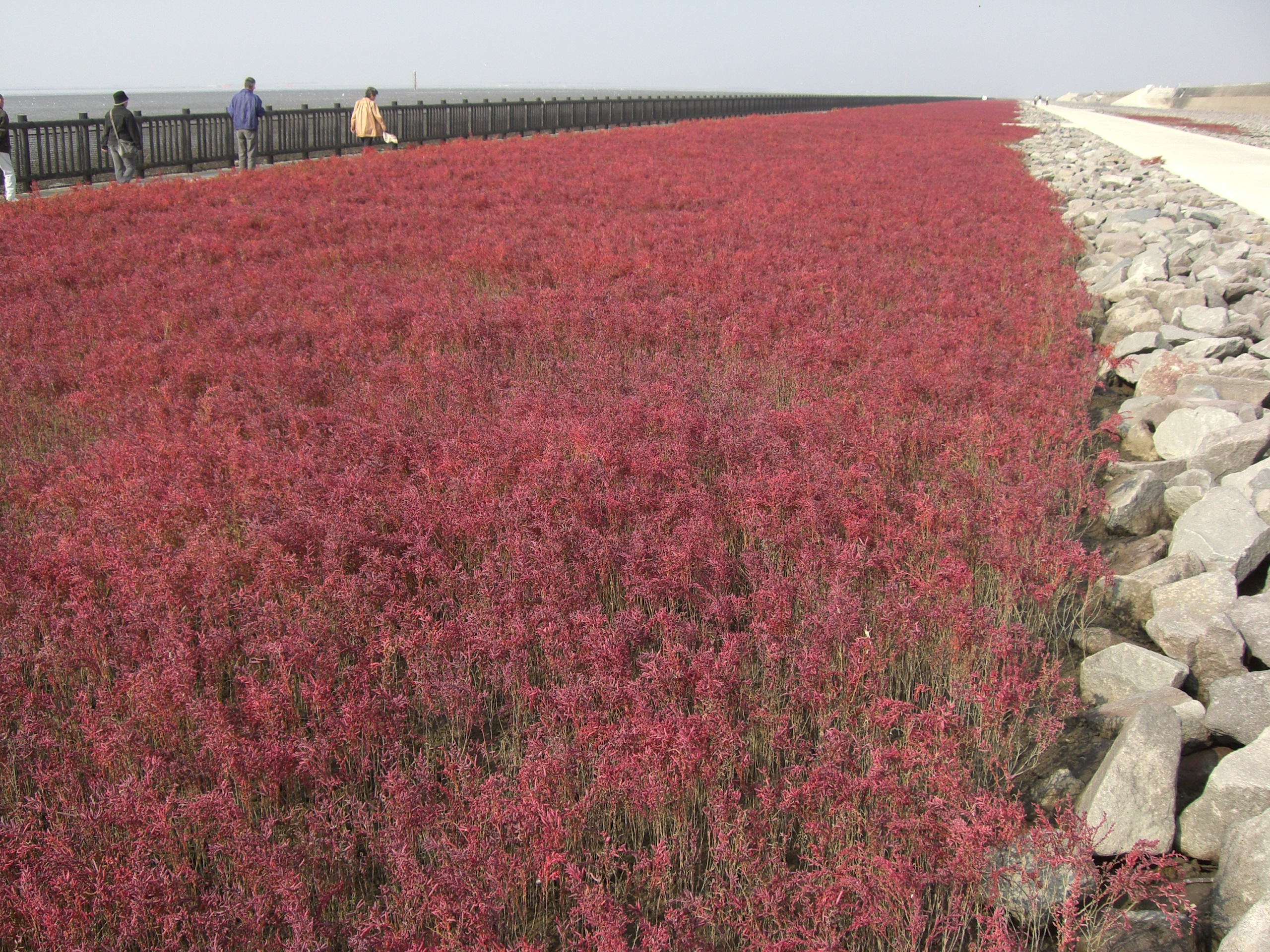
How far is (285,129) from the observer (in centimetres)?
2375

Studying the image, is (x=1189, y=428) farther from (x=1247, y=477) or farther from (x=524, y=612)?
(x=524, y=612)

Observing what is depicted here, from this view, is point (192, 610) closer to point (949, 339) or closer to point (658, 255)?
point (949, 339)

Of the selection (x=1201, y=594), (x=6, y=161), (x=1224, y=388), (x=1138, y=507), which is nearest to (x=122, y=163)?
(x=6, y=161)

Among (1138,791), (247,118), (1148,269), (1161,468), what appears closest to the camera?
(1138,791)

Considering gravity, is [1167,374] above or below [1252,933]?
above

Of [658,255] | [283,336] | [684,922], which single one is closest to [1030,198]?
[658,255]

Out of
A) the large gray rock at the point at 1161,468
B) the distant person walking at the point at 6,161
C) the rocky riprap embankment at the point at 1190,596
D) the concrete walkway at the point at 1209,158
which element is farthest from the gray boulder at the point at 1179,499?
the distant person walking at the point at 6,161

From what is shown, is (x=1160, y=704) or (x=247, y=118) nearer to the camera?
(x=1160, y=704)

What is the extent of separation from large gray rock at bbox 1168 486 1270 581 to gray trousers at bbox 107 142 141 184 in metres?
18.4

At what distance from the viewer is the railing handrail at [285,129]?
1748cm

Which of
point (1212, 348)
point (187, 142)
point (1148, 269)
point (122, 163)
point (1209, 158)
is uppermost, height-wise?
point (1209, 158)

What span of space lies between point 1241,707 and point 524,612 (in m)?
2.86

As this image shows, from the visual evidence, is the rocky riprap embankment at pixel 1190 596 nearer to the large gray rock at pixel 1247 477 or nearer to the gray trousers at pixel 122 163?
the large gray rock at pixel 1247 477

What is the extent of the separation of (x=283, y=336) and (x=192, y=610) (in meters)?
4.56
